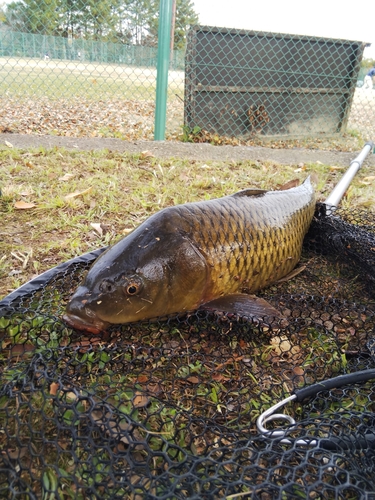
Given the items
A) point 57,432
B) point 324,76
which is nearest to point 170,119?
point 324,76

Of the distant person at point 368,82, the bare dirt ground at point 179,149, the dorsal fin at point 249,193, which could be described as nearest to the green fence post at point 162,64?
the bare dirt ground at point 179,149

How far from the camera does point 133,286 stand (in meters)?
1.36

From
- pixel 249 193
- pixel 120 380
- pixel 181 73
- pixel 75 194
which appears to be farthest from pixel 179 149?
pixel 120 380

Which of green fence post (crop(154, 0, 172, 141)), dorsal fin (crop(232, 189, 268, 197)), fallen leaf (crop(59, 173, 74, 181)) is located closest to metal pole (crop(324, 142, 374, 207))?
dorsal fin (crop(232, 189, 268, 197))

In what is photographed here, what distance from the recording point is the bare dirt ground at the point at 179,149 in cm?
399

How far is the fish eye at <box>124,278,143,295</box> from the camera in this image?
53.0 inches

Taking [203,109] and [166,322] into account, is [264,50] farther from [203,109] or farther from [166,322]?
[166,322]

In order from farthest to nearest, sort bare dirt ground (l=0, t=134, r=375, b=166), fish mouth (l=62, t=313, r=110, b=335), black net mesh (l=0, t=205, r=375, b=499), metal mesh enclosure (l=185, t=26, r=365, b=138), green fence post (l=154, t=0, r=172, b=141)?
metal mesh enclosure (l=185, t=26, r=365, b=138) → green fence post (l=154, t=0, r=172, b=141) → bare dirt ground (l=0, t=134, r=375, b=166) → fish mouth (l=62, t=313, r=110, b=335) → black net mesh (l=0, t=205, r=375, b=499)

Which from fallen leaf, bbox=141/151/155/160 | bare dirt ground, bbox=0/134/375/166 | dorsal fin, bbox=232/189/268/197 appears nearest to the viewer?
dorsal fin, bbox=232/189/268/197

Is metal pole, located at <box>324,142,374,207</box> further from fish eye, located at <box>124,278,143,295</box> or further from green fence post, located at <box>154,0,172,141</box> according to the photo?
green fence post, located at <box>154,0,172,141</box>

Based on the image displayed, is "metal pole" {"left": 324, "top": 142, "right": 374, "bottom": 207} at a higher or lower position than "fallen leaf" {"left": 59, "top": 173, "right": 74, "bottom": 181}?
higher

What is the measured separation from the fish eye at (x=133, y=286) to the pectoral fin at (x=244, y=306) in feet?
0.87

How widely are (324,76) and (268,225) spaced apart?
16.8 feet

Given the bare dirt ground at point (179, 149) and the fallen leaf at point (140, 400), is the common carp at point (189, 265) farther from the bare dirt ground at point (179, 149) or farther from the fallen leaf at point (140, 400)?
the bare dirt ground at point (179, 149)
